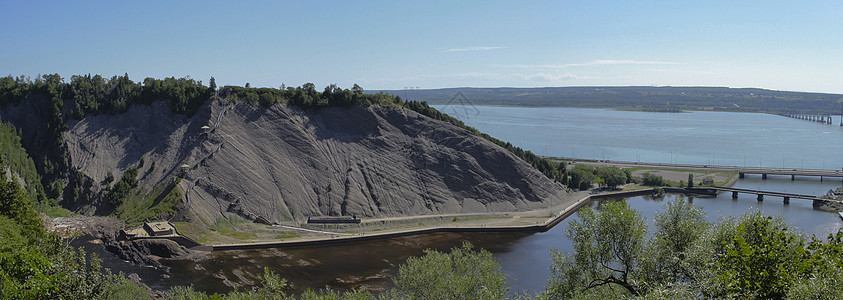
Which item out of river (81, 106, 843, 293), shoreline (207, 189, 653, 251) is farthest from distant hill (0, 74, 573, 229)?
river (81, 106, 843, 293)

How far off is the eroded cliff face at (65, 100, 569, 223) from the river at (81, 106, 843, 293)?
24.3 ft

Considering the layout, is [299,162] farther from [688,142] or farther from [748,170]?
[688,142]

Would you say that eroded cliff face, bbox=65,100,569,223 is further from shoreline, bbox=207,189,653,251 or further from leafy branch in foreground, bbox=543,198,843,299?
leafy branch in foreground, bbox=543,198,843,299

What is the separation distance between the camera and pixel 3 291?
52.6 ft

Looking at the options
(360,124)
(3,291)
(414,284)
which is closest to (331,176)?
(360,124)

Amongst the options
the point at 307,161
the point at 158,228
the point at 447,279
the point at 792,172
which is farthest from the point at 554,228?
the point at 792,172

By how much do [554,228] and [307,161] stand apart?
26518mm

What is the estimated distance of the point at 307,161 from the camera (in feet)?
204

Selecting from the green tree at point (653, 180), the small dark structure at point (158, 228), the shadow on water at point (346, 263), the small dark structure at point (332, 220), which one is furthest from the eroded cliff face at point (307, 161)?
the green tree at point (653, 180)

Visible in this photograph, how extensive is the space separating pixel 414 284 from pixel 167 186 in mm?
40291

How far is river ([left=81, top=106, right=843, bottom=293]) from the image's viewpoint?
42.0 metres

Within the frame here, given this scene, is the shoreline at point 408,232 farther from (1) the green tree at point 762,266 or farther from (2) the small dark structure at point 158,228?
(1) the green tree at point 762,266

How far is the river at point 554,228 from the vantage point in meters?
42.0

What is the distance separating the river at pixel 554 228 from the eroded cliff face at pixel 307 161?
24.3ft
